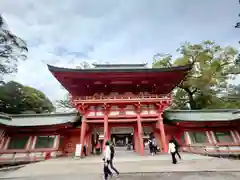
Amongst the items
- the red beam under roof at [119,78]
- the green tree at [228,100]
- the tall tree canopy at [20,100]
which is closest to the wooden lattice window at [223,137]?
the red beam under roof at [119,78]

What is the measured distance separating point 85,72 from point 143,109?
257 inches

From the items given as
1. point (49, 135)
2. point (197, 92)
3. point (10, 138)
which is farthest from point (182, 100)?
point (10, 138)

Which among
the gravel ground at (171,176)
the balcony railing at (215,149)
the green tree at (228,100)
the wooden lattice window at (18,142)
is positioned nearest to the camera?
the gravel ground at (171,176)

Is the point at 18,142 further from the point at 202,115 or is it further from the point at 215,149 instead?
the point at 202,115

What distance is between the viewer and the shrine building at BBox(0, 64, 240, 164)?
1336 cm

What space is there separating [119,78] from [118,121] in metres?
4.06

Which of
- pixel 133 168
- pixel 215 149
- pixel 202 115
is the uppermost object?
pixel 202 115

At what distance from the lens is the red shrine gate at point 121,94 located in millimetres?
13227

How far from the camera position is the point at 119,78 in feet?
45.4

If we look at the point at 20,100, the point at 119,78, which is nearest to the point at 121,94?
the point at 119,78

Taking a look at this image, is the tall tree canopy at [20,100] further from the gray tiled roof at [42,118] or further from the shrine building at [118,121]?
the shrine building at [118,121]

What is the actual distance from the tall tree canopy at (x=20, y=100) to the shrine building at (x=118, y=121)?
22.4m

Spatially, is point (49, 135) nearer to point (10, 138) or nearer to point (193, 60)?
point (10, 138)

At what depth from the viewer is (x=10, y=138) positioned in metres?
14.8
